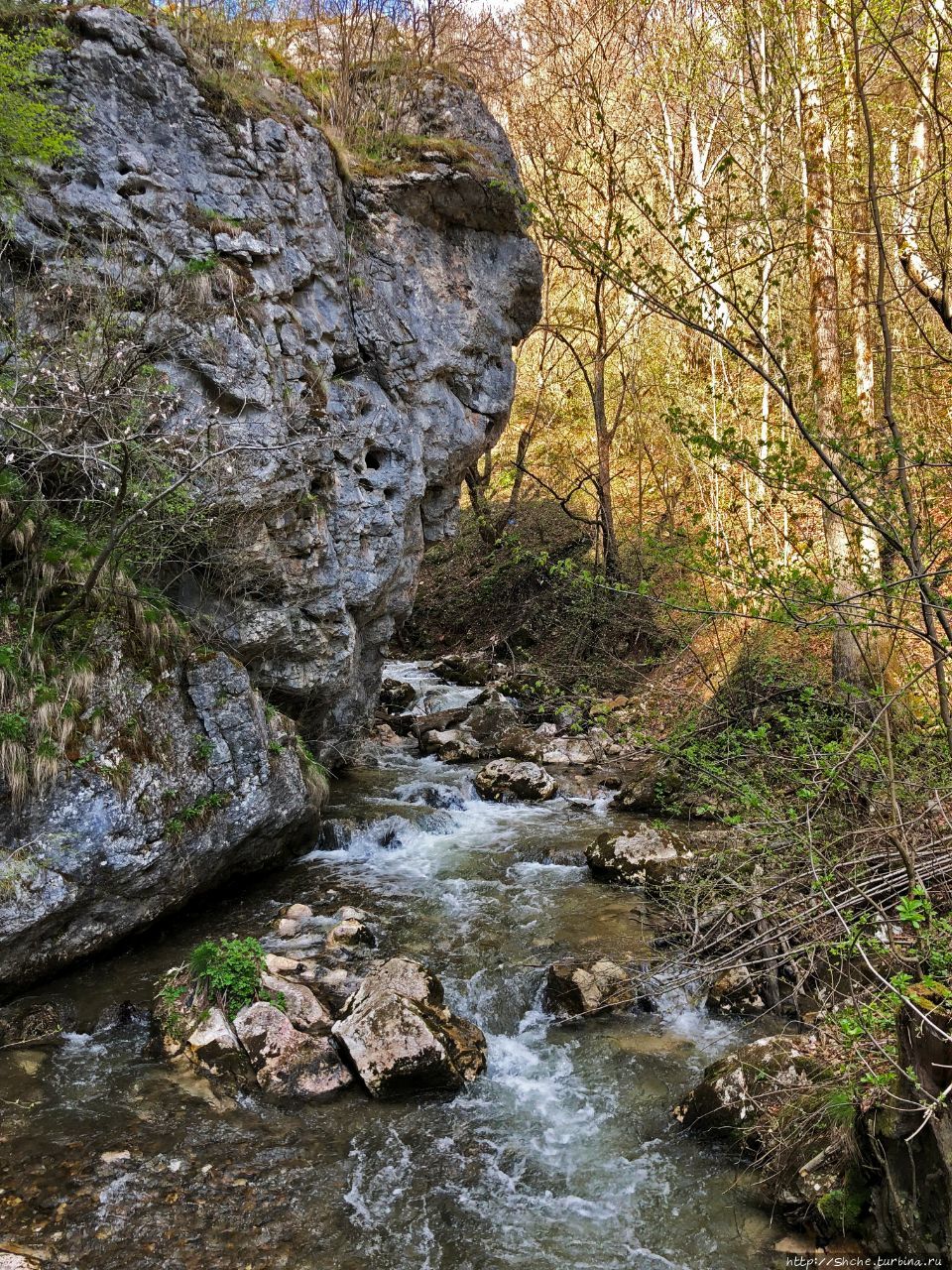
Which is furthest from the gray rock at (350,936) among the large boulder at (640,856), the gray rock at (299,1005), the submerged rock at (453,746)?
the submerged rock at (453,746)

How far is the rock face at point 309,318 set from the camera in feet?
23.2

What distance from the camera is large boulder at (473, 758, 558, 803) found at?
10.2m

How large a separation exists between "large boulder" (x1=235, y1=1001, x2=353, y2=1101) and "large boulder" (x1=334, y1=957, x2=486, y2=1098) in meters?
0.13

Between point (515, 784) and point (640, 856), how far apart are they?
284 cm

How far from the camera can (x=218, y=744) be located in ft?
22.1

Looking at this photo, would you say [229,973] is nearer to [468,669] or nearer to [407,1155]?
[407,1155]

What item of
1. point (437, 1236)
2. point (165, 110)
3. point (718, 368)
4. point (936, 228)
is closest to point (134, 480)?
point (165, 110)

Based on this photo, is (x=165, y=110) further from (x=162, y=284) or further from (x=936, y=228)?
(x=936, y=228)

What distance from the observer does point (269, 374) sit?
304 inches

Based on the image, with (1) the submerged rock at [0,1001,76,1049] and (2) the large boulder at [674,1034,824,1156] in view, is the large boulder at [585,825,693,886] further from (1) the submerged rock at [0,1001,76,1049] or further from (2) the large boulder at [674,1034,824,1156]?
(1) the submerged rock at [0,1001,76,1049]

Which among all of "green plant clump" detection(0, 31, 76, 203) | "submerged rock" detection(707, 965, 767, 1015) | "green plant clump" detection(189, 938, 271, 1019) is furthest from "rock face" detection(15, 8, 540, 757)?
"submerged rock" detection(707, 965, 767, 1015)

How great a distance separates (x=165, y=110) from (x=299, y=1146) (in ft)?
28.5

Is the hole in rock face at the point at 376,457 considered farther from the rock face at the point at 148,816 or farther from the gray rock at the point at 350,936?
the gray rock at the point at 350,936

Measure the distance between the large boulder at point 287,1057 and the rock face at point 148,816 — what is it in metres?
1.46
